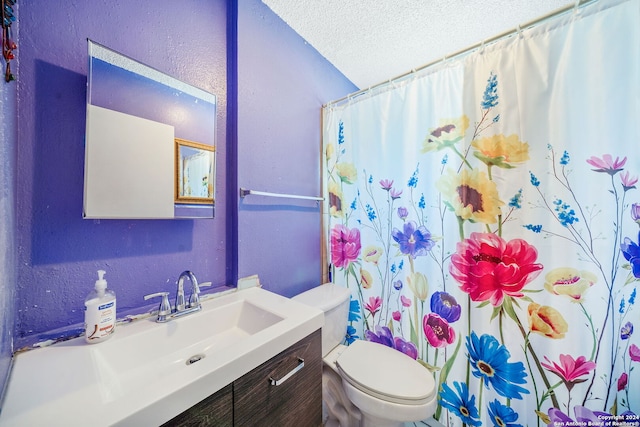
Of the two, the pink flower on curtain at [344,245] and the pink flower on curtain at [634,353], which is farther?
the pink flower on curtain at [344,245]

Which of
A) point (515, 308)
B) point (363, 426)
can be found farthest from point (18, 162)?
A: point (515, 308)

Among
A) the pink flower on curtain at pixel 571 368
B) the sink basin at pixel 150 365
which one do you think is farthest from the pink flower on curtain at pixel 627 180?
the sink basin at pixel 150 365

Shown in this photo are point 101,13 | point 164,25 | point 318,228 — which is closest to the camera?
point 101,13

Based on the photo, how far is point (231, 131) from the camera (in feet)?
3.60

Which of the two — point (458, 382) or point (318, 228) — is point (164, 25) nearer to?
point (318, 228)

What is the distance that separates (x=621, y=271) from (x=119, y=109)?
184 centimetres

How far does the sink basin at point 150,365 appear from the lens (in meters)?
0.42

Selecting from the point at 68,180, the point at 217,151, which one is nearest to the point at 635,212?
the point at 217,151

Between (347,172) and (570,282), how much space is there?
1.14m

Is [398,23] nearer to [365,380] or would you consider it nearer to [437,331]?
[437,331]

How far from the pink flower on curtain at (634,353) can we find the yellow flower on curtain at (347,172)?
4.27 ft

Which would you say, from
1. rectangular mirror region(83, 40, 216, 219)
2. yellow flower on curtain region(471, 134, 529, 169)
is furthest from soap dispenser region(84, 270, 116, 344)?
yellow flower on curtain region(471, 134, 529, 169)

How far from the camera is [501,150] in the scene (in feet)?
3.13

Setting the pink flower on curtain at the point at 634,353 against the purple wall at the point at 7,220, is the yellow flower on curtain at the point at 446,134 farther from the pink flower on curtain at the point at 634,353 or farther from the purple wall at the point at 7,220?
the purple wall at the point at 7,220
